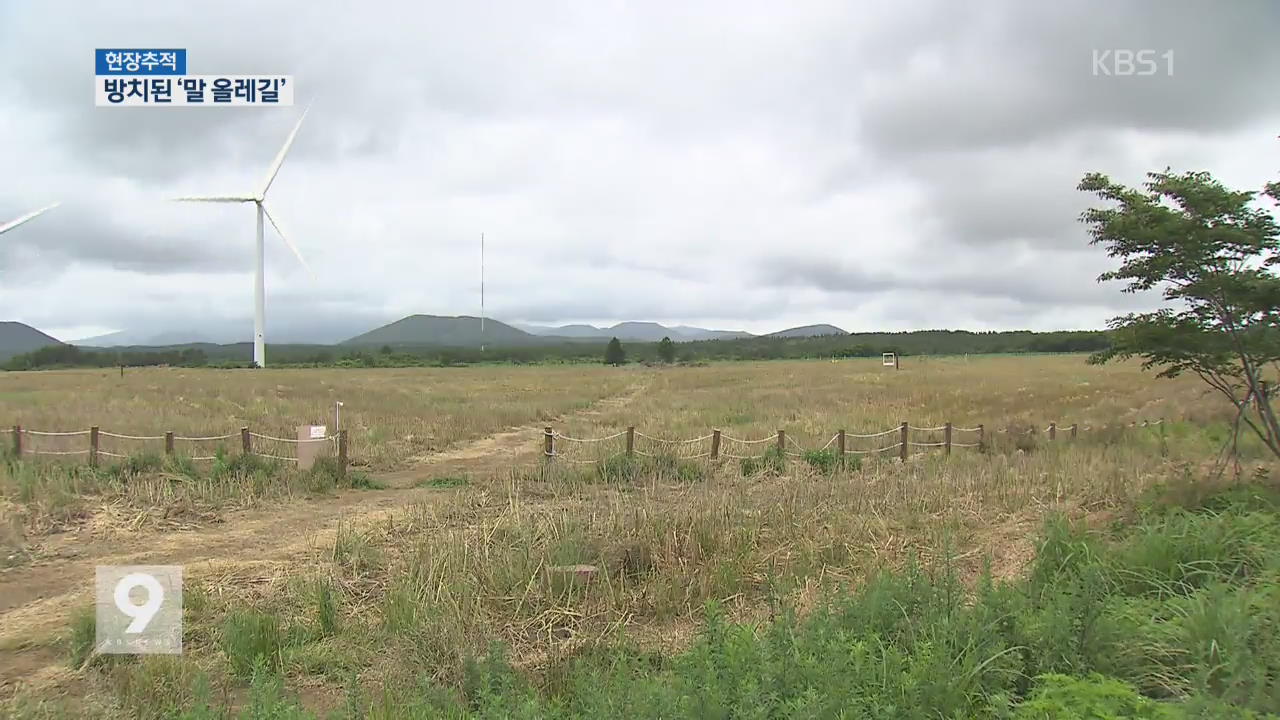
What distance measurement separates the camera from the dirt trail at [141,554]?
5965 mm

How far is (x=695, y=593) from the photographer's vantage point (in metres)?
6.28

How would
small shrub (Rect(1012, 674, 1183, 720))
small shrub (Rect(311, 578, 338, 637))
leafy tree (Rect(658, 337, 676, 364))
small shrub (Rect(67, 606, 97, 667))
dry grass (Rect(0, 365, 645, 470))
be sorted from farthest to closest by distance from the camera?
leafy tree (Rect(658, 337, 676, 364)) → dry grass (Rect(0, 365, 645, 470)) → small shrub (Rect(311, 578, 338, 637)) → small shrub (Rect(67, 606, 97, 667)) → small shrub (Rect(1012, 674, 1183, 720))

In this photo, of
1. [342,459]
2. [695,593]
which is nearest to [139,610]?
[695,593]

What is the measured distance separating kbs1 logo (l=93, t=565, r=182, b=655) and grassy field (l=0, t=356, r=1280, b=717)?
150mm

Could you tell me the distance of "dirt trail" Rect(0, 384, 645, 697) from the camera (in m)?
5.96

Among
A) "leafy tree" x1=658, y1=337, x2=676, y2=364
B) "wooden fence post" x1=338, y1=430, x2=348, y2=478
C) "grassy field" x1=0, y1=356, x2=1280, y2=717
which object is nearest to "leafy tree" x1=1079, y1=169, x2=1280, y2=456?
"grassy field" x1=0, y1=356, x2=1280, y2=717

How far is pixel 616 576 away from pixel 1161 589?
4.46m

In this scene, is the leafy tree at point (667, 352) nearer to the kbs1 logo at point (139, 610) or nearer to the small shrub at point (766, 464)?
the small shrub at point (766, 464)

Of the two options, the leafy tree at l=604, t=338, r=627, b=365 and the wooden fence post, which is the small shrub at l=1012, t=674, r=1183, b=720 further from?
the leafy tree at l=604, t=338, r=627, b=365

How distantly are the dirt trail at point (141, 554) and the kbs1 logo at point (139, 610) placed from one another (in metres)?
0.22

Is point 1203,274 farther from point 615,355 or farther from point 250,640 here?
point 615,355

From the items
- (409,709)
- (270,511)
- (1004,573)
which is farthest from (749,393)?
(409,709)

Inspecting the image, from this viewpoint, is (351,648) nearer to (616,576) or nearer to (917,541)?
(616,576)

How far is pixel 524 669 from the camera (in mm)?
4883
